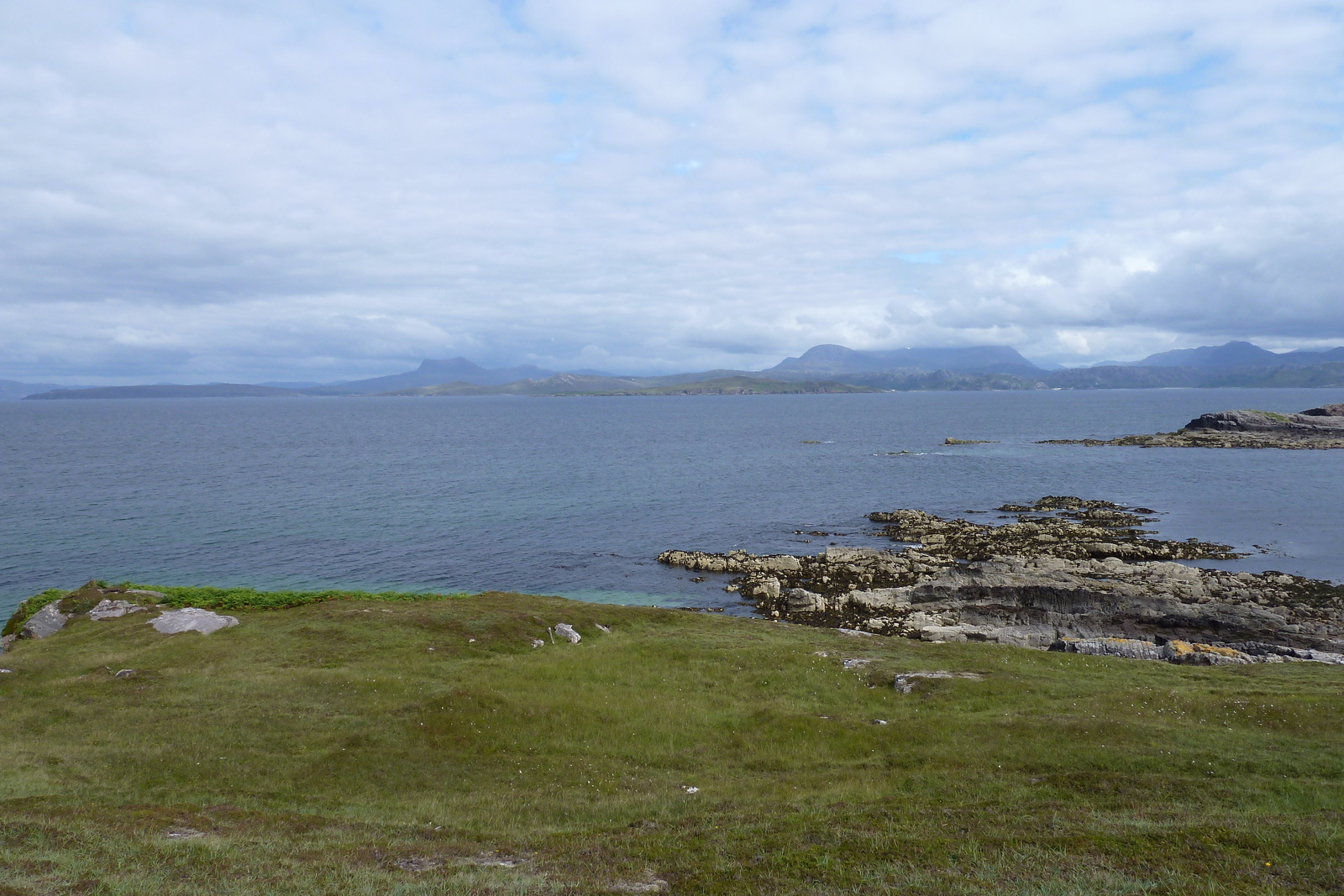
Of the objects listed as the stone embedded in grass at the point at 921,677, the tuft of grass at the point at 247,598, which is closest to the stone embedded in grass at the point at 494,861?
the stone embedded in grass at the point at 921,677

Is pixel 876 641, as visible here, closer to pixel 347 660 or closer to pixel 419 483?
pixel 347 660

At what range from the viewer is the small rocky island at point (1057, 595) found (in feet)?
166

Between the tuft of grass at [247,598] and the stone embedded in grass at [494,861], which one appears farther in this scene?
the tuft of grass at [247,598]

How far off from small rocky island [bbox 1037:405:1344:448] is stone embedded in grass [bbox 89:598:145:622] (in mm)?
192951

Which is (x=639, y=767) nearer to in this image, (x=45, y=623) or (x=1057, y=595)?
(x=45, y=623)

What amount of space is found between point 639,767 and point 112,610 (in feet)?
133

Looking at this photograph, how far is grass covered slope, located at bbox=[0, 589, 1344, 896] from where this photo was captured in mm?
18000

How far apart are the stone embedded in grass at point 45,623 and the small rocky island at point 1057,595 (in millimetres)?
51078

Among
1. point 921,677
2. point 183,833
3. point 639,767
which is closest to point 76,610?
point 183,833

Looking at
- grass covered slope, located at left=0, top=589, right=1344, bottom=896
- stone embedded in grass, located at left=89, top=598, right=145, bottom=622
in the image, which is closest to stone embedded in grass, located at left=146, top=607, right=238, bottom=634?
grass covered slope, located at left=0, top=589, right=1344, bottom=896

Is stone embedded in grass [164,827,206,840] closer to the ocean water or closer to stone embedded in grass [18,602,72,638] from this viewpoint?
stone embedded in grass [18,602,72,638]

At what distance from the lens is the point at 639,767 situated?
2900cm

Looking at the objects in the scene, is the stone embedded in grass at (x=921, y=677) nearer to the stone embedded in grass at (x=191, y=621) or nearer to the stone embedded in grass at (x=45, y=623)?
the stone embedded in grass at (x=191, y=621)

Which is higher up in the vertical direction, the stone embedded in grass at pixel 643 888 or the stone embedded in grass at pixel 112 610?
the stone embedded in grass at pixel 643 888
